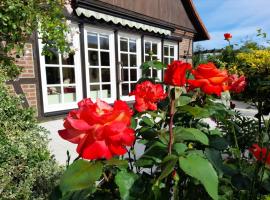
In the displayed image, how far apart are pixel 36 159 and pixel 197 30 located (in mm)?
10760

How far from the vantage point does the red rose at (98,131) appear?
0.56 meters

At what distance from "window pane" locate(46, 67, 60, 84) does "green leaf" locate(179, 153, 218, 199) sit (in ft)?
17.5

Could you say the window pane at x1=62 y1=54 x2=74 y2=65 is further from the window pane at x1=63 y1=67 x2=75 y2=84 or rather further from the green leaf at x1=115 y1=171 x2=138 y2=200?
the green leaf at x1=115 y1=171 x2=138 y2=200

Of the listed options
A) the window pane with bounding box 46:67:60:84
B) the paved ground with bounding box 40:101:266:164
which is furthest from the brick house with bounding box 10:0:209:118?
the paved ground with bounding box 40:101:266:164

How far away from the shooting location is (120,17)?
707cm

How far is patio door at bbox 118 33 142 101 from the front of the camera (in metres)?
7.40

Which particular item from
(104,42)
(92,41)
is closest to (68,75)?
(92,41)

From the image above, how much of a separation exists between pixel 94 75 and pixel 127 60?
1.44 metres

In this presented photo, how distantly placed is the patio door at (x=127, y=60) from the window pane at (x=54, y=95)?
194 cm

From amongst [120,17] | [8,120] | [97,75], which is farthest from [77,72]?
[8,120]

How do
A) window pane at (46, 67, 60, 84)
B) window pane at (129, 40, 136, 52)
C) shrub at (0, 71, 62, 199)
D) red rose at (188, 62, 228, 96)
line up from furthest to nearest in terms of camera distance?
1. window pane at (129, 40, 136, 52)
2. window pane at (46, 67, 60, 84)
3. shrub at (0, 71, 62, 199)
4. red rose at (188, 62, 228, 96)

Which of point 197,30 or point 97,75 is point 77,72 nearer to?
point 97,75

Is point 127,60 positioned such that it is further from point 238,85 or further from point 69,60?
point 238,85

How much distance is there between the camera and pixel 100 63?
6.78 meters
